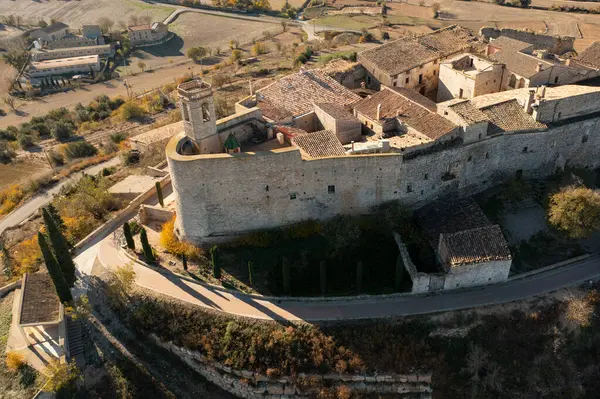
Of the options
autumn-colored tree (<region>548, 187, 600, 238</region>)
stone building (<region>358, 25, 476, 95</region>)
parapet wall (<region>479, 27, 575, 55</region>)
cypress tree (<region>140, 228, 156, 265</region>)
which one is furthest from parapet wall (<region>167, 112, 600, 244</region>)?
parapet wall (<region>479, 27, 575, 55</region>)

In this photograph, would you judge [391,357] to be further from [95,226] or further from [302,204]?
[95,226]

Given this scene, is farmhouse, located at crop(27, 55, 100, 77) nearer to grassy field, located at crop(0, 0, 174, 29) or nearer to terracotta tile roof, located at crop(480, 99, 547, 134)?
grassy field, located at crop(0, 0, 174, 29)

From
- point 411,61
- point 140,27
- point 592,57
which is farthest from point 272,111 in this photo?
point 140,27

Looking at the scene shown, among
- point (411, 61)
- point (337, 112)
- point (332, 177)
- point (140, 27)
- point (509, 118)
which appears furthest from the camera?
point (140, 27)

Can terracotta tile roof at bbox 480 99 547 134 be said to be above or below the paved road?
above

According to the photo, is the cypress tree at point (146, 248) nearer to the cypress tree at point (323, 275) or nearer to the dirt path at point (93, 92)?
the cypress tree at point (323, 275)

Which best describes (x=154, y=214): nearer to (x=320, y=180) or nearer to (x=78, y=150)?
(x=320, y=180)

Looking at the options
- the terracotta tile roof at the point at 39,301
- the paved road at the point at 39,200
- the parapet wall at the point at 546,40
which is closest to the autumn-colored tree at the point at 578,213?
the parapet wall at the point at 546,40
